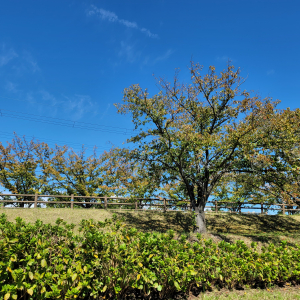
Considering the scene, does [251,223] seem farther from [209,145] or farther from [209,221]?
[209,145]

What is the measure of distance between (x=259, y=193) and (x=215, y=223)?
7.08m

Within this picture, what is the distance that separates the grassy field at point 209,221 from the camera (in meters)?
15.1

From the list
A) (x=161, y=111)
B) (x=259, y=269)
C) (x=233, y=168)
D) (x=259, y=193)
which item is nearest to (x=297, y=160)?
(x=233, y=168)

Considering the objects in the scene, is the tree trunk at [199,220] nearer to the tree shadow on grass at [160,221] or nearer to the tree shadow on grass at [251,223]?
the tree shadow on grass at [160,221]

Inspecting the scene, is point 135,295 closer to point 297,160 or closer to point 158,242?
point 158,242

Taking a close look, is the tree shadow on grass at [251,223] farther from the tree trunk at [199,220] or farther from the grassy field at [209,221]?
the tree trunk at [199,220]

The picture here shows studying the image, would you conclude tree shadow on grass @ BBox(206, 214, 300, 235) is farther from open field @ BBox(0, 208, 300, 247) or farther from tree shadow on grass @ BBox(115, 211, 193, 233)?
tree shadow on grass @ BBox(115, 211, 193, 233)

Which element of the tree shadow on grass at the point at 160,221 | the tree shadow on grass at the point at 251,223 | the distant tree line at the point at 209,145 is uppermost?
the distant tree line at the point at 209,145

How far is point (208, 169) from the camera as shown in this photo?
1372 cm

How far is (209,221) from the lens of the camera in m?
20.3

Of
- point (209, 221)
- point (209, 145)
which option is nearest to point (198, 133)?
point (209, 145)

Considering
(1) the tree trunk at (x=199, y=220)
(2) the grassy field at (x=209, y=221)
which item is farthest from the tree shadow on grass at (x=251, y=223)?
(1) the tree trunk at (x=199, y=220)

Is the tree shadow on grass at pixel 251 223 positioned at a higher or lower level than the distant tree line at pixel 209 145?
lower

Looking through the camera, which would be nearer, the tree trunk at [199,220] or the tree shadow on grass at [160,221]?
the tree trunk at [199,220]
